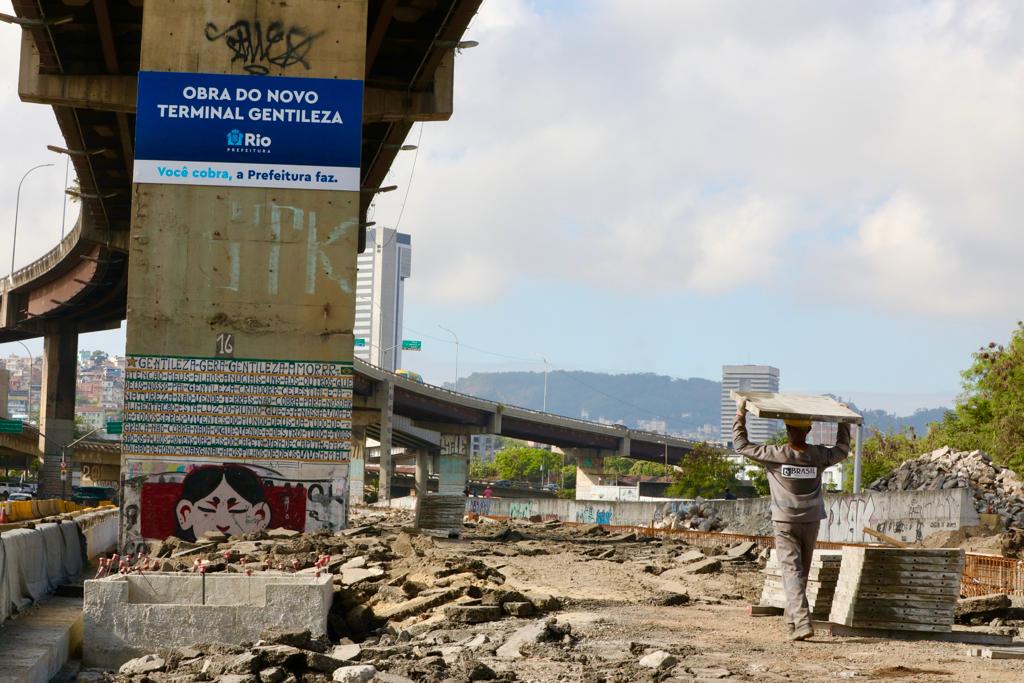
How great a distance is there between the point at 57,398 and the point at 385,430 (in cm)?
3233

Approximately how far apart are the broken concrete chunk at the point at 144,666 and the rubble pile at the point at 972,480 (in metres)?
28.2

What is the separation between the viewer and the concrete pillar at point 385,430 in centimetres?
11638

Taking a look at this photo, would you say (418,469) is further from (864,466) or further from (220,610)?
(220,610)

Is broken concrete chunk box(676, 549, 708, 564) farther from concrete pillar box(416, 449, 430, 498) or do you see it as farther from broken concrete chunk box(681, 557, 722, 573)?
concrete pillar box(416, 449, 430, 498)

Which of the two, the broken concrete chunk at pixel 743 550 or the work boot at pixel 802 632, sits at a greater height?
the work boot at pixel 802 632

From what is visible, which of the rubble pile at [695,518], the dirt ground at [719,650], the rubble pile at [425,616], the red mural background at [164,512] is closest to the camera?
the dirt ground at [719,650]

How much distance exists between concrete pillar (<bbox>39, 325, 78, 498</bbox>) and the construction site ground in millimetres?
72722

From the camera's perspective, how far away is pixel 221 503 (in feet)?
90.4

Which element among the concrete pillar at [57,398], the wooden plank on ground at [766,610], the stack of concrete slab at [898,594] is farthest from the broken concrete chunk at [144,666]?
the concrete pillar at [57,398]

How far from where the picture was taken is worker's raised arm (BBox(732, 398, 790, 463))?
11836 mm

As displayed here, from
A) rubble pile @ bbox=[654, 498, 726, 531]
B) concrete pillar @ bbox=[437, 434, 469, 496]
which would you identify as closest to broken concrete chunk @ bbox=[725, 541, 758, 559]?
rubble pile @ bbox=[654, 498, 726, 531]

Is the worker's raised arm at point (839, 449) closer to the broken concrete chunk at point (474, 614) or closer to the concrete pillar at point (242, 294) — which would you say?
the broken concrete chunk at point (474, 614)

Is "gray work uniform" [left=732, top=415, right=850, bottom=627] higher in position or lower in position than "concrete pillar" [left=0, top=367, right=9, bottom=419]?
lower

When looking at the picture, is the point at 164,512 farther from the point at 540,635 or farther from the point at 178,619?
the point at 540,635
